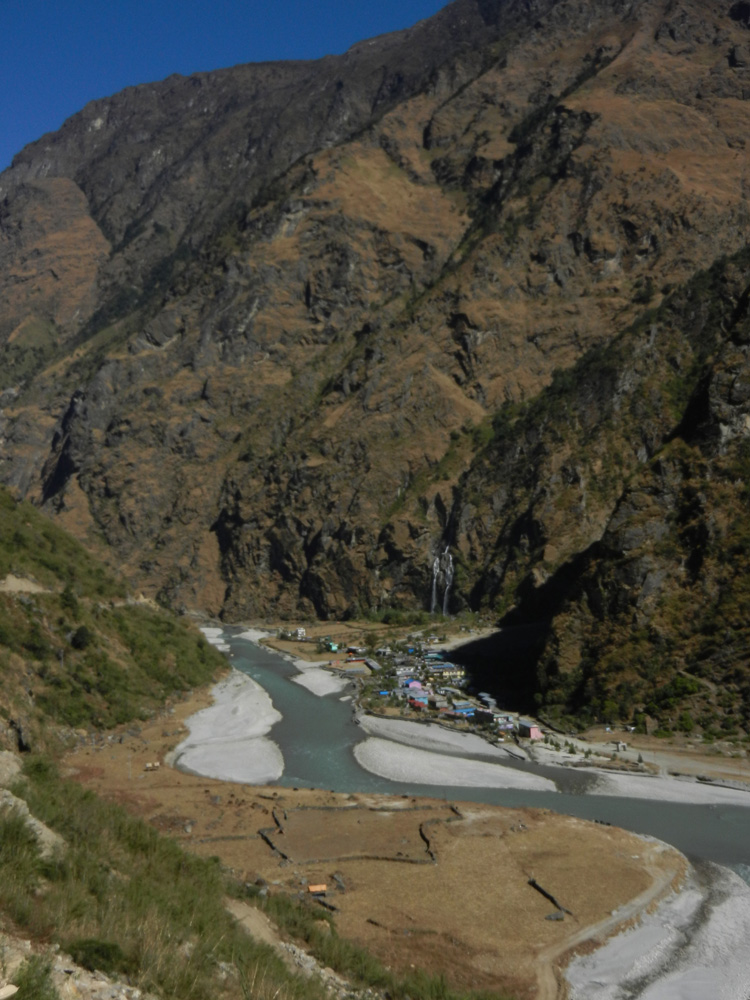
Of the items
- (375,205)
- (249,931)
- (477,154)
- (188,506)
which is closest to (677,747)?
(249,931)

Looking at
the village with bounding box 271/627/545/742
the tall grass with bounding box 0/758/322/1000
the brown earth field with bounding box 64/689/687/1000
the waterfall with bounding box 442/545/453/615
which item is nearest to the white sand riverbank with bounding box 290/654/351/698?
the village with bounding box 271/627/545/742

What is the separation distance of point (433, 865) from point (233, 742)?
23445mm

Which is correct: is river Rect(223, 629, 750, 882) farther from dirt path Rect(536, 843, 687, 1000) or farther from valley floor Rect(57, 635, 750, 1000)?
dirt path Rect(536, 843, 687, 1000)

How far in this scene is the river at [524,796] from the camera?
33594 mm

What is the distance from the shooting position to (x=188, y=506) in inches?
5930

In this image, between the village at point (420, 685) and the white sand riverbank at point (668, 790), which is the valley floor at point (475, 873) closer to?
the white sand riverbank at point (668, 790)

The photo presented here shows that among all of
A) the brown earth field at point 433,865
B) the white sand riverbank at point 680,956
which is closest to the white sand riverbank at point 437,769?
the brown earth field at point 433,865

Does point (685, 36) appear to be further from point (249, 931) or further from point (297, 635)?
point (249, 931)

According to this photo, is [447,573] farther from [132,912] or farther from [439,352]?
[132,912]

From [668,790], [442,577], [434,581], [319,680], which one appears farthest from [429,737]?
[434,581]

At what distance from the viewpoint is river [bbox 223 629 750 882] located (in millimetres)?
33594

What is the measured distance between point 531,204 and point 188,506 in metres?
86.5

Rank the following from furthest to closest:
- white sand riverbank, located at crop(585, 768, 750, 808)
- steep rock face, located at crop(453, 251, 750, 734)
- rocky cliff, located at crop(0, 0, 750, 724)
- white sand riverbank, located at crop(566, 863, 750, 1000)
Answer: rocky cliff, located at crop(0, 0, 750, 724), steep rock face, located at crop(453, 251, 750, 734), white sand riverbank, located at crop(585, 768, 750, 808), white sand riverbank, located at crop(566, 863, 750, 1000)

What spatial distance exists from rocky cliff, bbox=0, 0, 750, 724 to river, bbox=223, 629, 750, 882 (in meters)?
36.9
